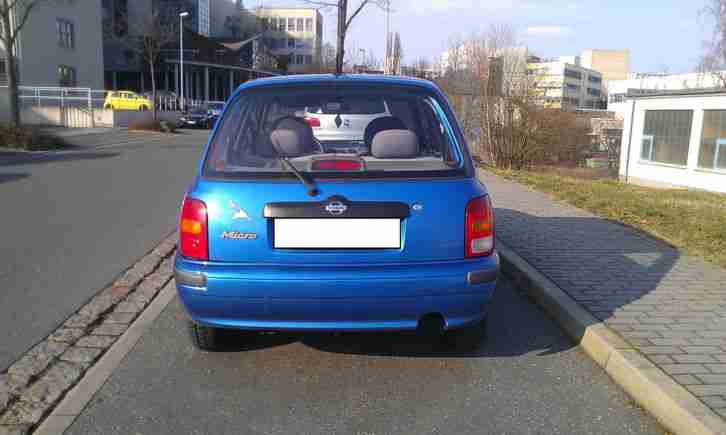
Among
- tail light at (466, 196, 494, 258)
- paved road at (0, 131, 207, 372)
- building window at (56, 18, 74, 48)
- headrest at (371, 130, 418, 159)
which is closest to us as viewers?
tail light at (466, 196, 494, 258)

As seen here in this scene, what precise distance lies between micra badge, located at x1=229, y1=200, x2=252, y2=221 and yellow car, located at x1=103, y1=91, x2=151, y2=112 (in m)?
38.6

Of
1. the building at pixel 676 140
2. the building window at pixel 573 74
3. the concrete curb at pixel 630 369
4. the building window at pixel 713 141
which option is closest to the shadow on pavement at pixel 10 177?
the concrete curb at pixel 630 369

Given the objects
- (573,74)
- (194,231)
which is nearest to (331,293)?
(194,231)

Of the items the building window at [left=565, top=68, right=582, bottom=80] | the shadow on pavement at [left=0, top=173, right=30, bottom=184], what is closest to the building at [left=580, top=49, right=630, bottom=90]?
the building window at [left=565, top=68, right=582, bottom=80]

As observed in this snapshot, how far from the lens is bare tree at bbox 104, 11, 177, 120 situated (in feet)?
137

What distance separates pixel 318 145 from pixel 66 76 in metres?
42.9

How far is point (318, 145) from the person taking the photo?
4.62 metres

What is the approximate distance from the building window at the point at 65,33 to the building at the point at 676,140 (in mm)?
34615

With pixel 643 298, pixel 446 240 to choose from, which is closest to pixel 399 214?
pixel 446 240

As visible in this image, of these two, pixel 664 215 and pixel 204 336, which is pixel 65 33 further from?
pixel 204 336

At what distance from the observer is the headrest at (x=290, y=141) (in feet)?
13.5

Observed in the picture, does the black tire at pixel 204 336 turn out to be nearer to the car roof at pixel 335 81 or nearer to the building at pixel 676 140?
the car roof at pixel 335 81

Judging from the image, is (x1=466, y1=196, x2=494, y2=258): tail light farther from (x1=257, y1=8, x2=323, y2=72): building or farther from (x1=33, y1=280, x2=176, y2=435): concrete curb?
(x1=257, y1=8, x2=323, y2=72): building

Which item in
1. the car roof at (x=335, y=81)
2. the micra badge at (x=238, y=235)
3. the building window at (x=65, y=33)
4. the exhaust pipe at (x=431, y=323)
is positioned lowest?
the exhaust pipe at (x=431, y=323)
